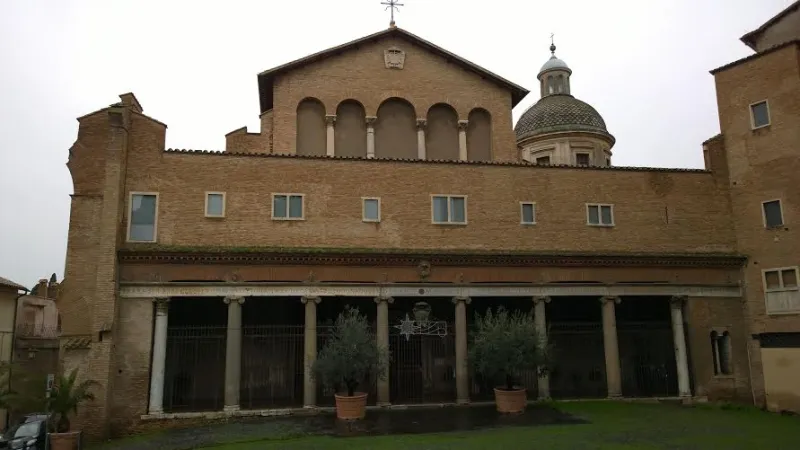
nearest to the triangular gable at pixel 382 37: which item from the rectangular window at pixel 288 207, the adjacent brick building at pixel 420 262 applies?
the adjacent brick building at pixel 420 262

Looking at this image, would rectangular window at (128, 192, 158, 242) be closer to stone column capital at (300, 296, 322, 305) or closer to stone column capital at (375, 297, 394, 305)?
stone column capital at (300, 296, 322, 305)

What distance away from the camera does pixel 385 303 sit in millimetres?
20609

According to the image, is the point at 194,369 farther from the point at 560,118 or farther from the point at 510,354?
the point at 560,118

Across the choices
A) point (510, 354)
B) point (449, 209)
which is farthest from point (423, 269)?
point (510, 354)

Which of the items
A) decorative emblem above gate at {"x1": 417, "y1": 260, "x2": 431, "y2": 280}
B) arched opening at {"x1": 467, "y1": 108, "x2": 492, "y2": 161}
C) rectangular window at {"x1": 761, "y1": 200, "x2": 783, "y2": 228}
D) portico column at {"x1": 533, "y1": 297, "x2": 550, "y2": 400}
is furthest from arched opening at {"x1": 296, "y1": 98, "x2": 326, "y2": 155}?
rectangular window at {"x1": 761, "y1": 200, "x2": 783, "y2": 228}

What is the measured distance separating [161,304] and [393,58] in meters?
13.6

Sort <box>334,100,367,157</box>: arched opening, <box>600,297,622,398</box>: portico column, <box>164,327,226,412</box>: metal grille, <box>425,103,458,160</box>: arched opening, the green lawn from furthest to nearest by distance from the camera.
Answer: <box>425,103,458,160</box>: arched opening → <box>334,100,367,157</box>: arched opening → <box>600,297,622,398</box>: portico column → <box>164,327,226,412</box>: metal grille → the green lawn

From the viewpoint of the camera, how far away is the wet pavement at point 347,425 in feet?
53.7

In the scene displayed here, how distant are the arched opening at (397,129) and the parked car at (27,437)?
15.2 metres

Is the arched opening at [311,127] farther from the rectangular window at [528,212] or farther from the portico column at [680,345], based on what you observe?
the portico column at [680,345]

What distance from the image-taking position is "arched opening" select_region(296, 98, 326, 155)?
2578 cm

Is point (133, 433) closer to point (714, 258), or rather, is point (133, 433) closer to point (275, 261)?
point (275, 261)

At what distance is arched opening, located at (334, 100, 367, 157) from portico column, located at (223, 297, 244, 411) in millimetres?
8585

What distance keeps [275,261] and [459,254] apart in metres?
5.87
